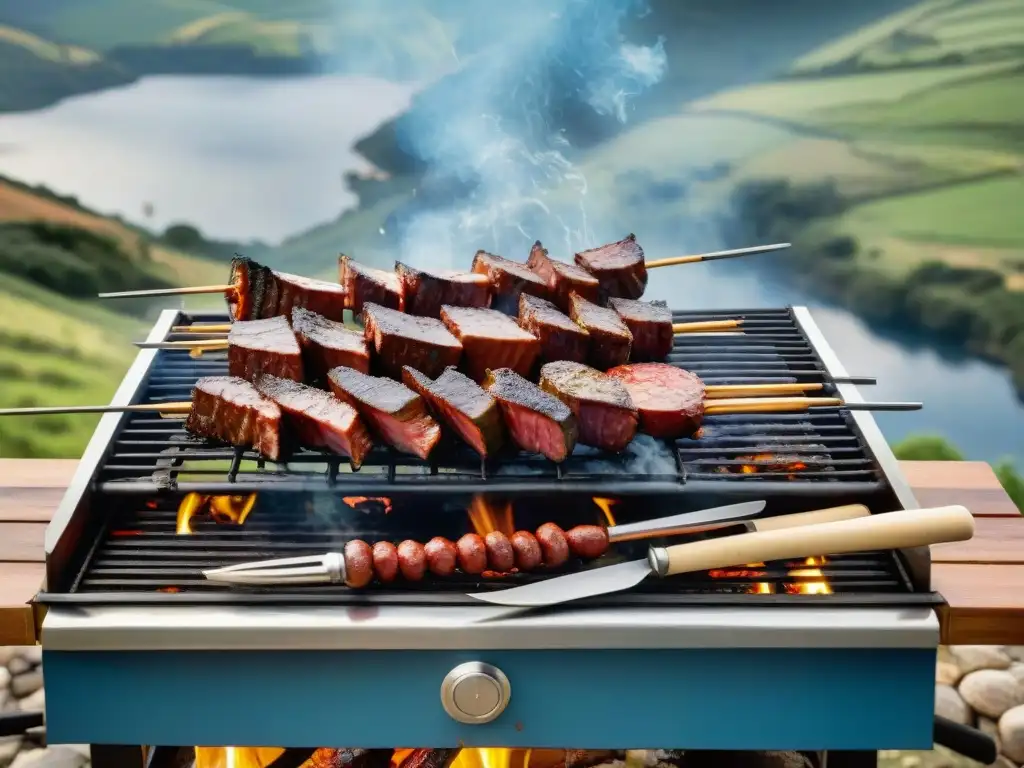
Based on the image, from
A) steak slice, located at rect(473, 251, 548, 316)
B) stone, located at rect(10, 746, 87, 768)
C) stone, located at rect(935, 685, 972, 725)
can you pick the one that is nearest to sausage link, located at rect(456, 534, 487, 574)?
steak slice, located at rect(473, 251, 548, 316)

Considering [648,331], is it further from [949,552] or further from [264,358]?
[264,358]

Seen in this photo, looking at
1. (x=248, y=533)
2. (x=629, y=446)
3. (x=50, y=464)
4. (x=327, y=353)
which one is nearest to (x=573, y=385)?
(x=629, y=446)

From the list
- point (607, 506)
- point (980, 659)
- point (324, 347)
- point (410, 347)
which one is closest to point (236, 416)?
point (324, 347)

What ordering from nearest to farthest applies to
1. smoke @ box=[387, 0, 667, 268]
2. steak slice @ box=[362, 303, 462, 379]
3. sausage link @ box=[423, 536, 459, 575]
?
sausage link @ box=[423, 536, 459, 575] < steak slice @ box=[362, 303, 462, 379] < smoke @ box=[387, 0, 667, 268]

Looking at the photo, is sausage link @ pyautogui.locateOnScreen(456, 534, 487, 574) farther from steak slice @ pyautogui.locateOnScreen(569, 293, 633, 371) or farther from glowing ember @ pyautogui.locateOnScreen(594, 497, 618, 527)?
steak slice @ pyautogui.locateOnScreen(569, 293, 633, 371)

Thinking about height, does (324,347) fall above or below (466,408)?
above

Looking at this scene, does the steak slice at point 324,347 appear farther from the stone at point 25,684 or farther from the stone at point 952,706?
the stone at point 952,706
